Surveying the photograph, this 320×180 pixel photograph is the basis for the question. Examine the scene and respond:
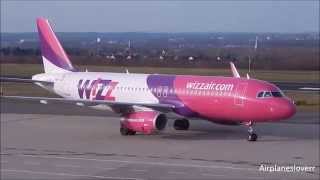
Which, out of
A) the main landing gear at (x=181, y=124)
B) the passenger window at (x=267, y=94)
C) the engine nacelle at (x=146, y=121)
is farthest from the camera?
the main landing gear at (x=181, y=124)

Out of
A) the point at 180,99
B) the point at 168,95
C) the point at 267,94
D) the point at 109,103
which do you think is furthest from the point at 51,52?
the point at 267,94

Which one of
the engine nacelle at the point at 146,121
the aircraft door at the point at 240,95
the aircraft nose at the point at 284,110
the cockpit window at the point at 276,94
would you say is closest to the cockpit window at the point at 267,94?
the cockpit window at the point at 276,94

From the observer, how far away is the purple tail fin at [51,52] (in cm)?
3794

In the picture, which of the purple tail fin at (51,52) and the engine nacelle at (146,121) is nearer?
the engine nacelle at (146,121)

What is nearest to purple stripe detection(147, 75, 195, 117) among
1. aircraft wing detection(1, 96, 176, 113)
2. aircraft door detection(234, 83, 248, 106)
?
aircraft wing detection(1, 96, 176, 113)

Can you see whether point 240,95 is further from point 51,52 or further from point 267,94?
point 51,52

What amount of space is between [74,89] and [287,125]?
35.9ft

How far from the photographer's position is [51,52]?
3831cm

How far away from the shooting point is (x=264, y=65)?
91750mm

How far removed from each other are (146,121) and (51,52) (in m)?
10.7

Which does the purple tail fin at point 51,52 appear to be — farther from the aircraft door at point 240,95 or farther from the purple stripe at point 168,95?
the aircraft door at point 240,95

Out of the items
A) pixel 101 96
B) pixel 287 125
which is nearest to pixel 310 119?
pixel 287 125

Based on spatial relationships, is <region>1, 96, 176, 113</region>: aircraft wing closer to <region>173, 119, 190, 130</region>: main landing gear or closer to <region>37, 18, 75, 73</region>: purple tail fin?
<region>173, 119, 190, 130</region>: main landing gear

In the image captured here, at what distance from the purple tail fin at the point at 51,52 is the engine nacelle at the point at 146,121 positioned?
8.56 m
